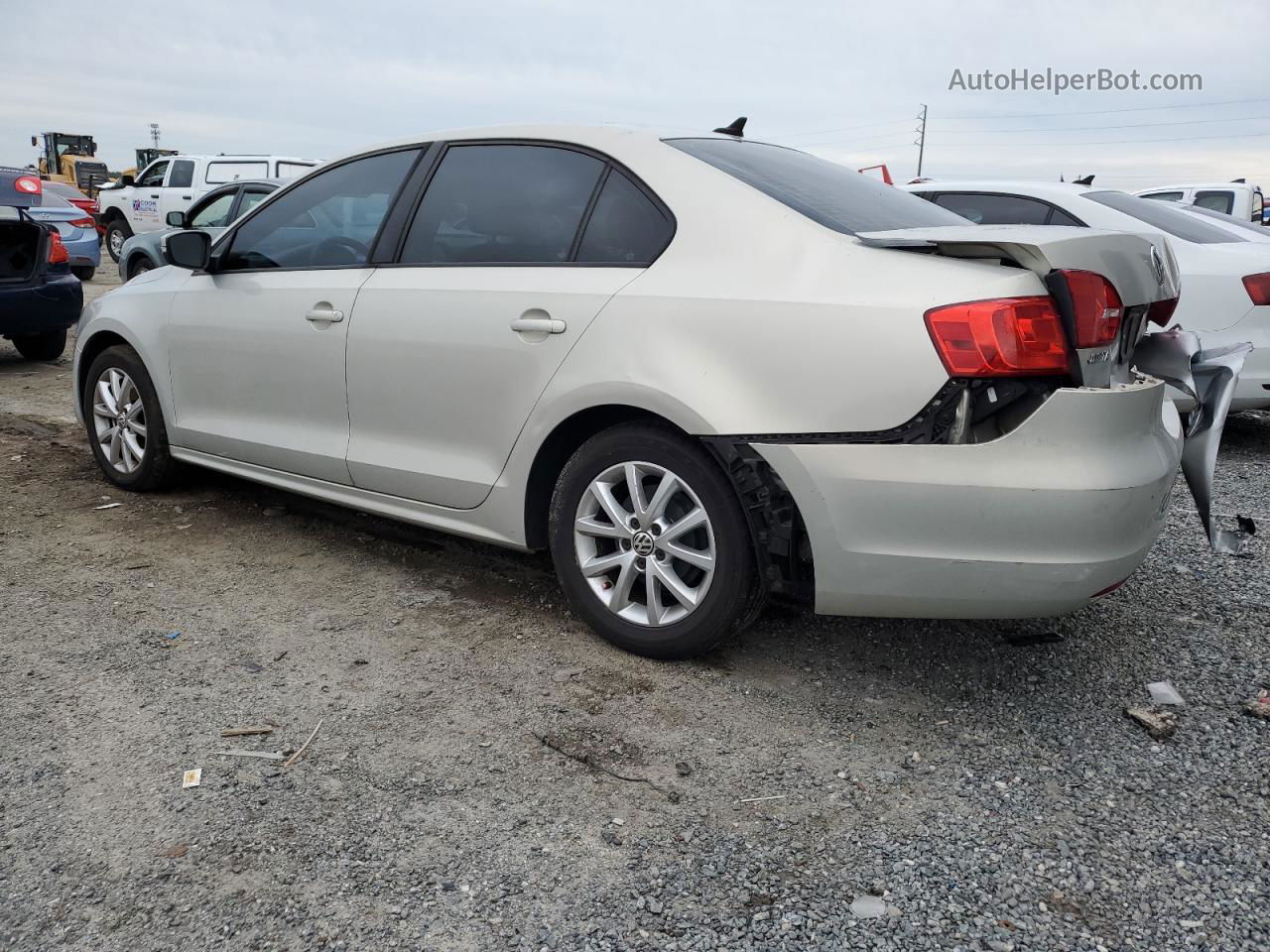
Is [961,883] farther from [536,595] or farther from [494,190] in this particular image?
[494,190]

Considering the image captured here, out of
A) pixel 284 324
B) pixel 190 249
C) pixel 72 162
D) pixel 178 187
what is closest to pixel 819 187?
pixel 284 324

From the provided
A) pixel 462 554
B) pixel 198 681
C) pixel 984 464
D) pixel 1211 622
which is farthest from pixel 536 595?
pixel 1211 622

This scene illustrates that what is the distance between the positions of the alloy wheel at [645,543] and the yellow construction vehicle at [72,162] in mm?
38468

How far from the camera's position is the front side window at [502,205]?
3312 mm

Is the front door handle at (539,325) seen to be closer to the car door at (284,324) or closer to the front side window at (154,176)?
the car door at (284,324)

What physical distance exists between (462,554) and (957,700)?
6.76 feet

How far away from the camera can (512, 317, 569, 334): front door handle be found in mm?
3135

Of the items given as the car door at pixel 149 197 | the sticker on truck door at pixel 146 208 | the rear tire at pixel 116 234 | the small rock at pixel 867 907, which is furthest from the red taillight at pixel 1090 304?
the rear tire at pixel 116 234

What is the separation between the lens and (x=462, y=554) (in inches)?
166

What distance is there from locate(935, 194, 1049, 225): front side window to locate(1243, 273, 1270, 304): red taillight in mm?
1149

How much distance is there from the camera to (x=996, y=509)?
8.29 feet

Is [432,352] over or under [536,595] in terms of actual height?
over

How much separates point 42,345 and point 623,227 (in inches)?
313

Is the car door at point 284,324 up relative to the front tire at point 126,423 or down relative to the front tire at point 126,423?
up
